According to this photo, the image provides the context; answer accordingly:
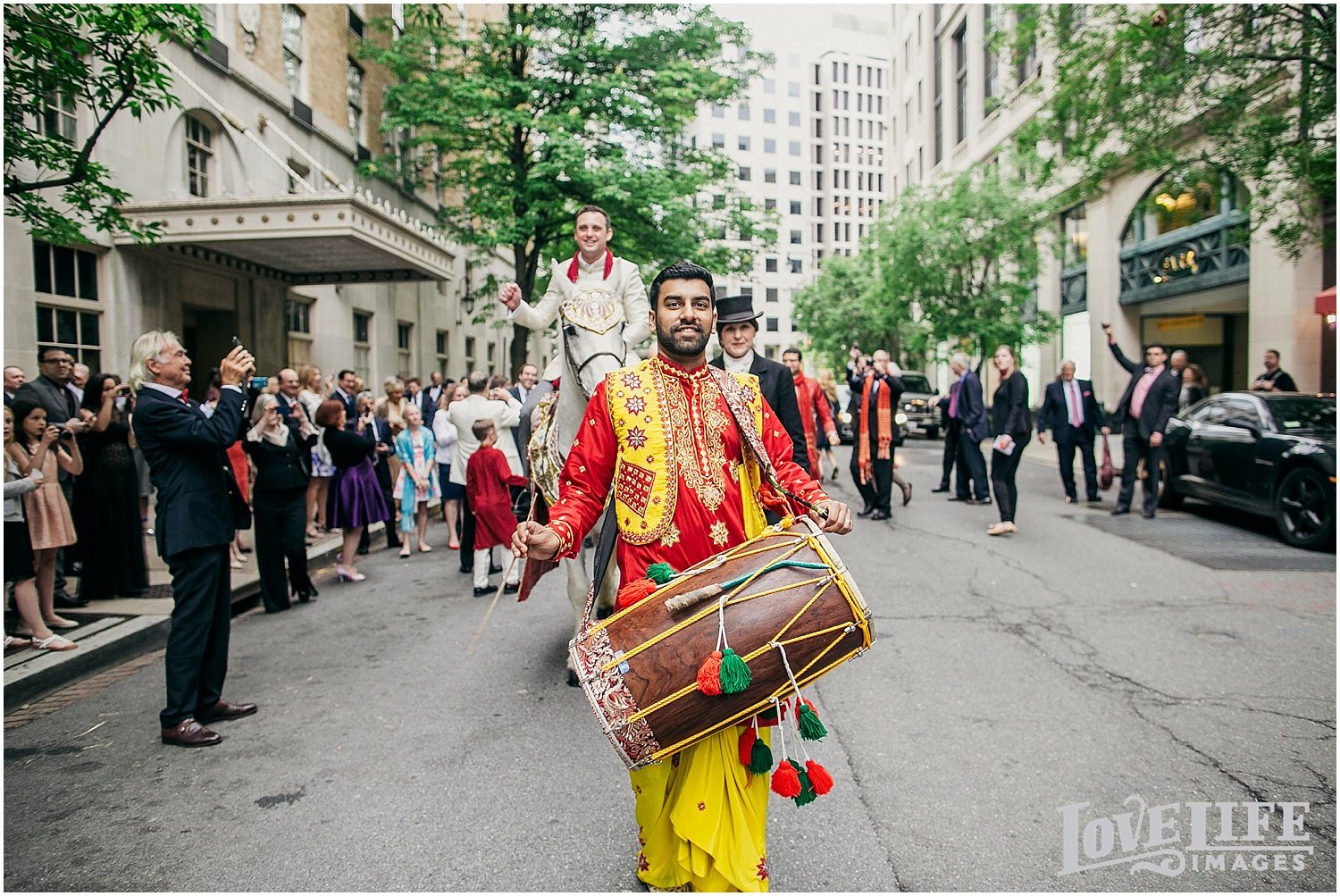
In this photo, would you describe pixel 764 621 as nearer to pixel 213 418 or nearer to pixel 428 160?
pixel 213 418

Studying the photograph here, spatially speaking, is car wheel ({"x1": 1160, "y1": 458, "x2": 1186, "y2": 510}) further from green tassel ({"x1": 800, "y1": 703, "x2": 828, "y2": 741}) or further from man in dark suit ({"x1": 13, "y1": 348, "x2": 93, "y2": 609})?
man in dark suit ({"x1": 13, "y1": 348, "x2": 93, "y2": 609})

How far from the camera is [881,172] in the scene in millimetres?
93438

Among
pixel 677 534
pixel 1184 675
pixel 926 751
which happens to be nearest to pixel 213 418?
pixel 677 534

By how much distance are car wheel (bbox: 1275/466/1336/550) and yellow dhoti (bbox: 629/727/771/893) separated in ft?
26.5

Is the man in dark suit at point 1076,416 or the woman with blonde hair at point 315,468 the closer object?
the woman with blonde hair at point 315,468

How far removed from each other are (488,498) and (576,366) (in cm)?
330

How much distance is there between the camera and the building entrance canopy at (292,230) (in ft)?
40.5

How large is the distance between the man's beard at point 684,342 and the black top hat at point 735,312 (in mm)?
2791

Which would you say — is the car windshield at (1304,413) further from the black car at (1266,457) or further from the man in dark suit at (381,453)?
the man in dark suit at (381,453)

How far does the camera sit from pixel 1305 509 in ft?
27.8

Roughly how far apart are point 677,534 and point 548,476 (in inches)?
71.4

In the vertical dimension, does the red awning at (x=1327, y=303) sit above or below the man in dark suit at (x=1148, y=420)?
above

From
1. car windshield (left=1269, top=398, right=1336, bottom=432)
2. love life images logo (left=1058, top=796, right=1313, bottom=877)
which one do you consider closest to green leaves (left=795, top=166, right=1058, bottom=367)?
car windshield (left=1269, top=398, right=1336, bottom=432)

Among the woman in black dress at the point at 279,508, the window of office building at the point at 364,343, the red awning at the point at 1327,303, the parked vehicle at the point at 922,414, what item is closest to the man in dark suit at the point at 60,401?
the woman in black dress at the point at 279,508
